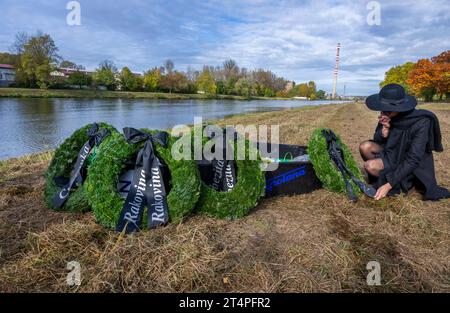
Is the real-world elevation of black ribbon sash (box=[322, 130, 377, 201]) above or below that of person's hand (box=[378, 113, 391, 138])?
below

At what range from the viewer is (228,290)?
2439 millimetres

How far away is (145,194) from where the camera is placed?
3.23 metres

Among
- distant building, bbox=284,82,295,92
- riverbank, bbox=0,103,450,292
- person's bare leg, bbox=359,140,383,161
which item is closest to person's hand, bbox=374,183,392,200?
riverbank, bbox=0,103,450,292

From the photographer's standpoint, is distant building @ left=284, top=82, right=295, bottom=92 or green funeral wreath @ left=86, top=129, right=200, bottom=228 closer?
green funeral wreath @ left=86, top=129, right=200, bottom=228

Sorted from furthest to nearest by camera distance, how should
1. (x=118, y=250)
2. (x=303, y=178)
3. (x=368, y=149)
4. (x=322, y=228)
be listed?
(x=368, y=149) < (x=303, y=178) < (x=322, y=228) < (x=118, y=250)

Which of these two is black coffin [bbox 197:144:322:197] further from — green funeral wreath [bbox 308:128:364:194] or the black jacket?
the black jacket

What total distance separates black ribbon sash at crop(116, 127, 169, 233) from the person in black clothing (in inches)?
112

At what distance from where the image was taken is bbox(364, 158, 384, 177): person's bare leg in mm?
4395

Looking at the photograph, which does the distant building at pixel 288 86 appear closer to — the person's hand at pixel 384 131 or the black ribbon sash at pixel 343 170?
the person's hand at pixel 384 131

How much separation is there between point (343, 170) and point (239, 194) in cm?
167
